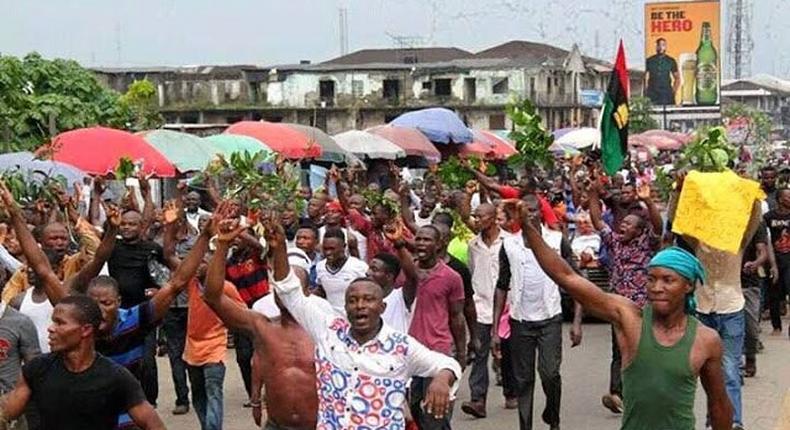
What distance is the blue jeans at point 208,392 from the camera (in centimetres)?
934

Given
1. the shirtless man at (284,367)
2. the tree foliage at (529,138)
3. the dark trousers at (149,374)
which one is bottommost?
the dark trousers at (149,374)

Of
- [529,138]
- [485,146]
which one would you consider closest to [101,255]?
[529,138]

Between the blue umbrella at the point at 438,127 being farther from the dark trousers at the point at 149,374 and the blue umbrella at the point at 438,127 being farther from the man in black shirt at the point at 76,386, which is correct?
the man in black shirt at the point at 76,386

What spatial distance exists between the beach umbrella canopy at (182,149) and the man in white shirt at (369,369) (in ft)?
43.2

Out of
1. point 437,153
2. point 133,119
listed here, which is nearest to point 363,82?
point 133,119

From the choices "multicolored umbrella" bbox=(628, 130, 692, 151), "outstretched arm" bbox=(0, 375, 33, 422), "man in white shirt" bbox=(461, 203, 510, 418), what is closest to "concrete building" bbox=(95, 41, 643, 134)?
"multicolored umbrella" bbox=(628, 130, 692, 151)

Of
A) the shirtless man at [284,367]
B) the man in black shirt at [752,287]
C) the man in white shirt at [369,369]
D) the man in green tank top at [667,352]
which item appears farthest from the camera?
the man in black shirt at [752,287]

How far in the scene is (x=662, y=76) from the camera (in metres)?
54.4

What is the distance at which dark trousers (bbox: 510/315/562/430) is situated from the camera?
9516 mm

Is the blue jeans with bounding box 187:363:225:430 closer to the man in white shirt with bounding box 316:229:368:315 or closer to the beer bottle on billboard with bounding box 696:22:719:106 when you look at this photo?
the man in white shirt with bounding box 316:229:368:315

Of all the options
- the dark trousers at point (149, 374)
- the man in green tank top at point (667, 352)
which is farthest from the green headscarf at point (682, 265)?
the dark trousers at point (149, 374)

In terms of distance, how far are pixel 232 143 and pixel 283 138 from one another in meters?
1.24

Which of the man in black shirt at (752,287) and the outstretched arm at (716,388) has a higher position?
the outstretched arm at (716,388)

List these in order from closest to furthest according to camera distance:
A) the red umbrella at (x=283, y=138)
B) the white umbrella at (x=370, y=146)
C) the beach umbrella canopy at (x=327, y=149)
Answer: the red umbrella at (x=283, y=138) → the beach umbrella canopy at (x=327, y=149) → the white umbrella at (x=370, y=146)
